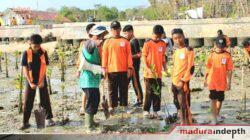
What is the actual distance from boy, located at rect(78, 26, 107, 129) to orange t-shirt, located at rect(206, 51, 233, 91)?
1.92 meters

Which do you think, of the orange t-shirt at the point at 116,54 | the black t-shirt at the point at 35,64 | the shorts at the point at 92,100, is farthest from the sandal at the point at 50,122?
the orange t-shirt at the point at 116,54

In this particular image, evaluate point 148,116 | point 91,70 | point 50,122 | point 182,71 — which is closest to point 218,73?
point 182,71

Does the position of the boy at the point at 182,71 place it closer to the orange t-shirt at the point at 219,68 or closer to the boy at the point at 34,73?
the orange t-shirt at the point at 219,68

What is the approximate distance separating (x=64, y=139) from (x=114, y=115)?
5.28ft

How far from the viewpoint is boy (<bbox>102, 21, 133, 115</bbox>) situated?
696 centimetres

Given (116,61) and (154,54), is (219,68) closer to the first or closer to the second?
(154,54)

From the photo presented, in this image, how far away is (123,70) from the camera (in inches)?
279

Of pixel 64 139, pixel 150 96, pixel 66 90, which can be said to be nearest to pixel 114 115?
pixel 150 96

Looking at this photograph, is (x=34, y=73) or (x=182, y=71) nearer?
(x=182, y=71)

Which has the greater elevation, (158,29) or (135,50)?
(158,29)

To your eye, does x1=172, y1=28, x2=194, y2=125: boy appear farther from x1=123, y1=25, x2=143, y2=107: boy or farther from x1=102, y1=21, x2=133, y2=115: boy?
x1=123, y1=25, x2=143, y2=107: boy

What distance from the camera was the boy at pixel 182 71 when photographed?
5.83 metres

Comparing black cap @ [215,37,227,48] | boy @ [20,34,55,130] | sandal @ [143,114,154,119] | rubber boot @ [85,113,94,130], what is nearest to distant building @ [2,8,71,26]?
boy @ [20,34,55,130]

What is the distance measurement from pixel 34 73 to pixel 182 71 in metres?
2.61
